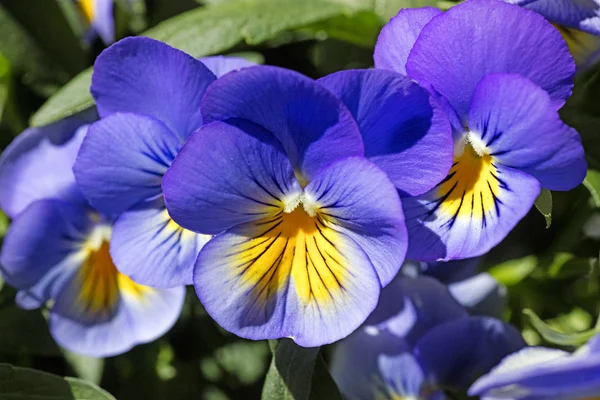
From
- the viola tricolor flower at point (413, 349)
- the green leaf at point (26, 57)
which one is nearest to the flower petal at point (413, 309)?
the viola tricolor flower at point (413, 349)

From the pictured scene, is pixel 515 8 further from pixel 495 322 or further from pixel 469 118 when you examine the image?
pixel 495 322

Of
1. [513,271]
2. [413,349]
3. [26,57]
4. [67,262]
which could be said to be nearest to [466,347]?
[413,349]

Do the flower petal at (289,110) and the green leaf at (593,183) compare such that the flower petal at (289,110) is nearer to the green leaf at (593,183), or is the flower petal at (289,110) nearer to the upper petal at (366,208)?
the upper petal at (366,208)

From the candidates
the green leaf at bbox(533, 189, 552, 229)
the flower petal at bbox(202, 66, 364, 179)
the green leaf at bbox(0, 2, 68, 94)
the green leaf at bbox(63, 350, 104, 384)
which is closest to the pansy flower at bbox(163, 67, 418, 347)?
the flower petal at bbox(202, 66, 364, 179)

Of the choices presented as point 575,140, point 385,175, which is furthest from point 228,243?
point 575,140

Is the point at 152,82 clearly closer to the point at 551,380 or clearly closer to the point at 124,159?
the point at 124,159

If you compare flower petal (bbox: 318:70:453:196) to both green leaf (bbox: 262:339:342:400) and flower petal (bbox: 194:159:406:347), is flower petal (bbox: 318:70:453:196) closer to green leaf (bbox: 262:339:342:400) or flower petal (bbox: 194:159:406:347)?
flower petal (bbox: 194:159:406:347)
